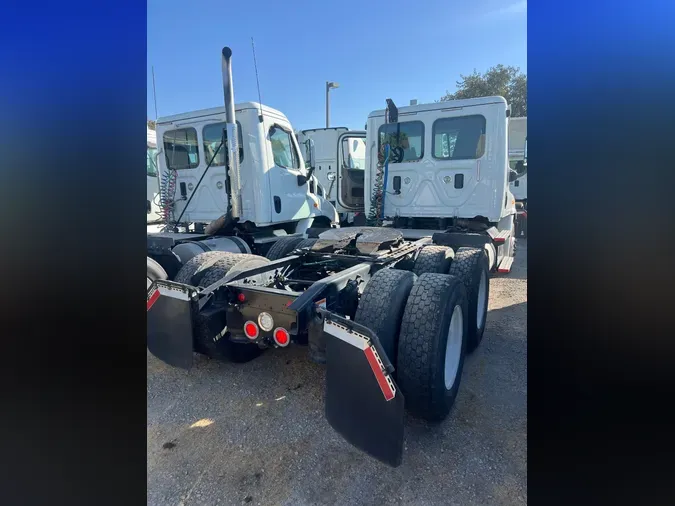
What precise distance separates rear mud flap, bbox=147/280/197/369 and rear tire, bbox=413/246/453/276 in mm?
2500

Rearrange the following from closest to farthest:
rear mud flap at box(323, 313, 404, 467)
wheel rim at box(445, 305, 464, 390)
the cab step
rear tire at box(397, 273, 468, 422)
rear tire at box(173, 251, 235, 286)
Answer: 1. rear mud flap at box(323, 313, 404, 467)
2. rear tire at box(397, 273, 468, 422)
3. wheel rim at box(445, 305, 464, 390)
4. rear tire at box(173, 251, 235, 286)
5. the cab step

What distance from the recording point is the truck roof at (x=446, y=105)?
5.70 metres

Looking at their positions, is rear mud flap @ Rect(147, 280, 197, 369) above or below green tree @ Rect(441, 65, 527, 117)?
below

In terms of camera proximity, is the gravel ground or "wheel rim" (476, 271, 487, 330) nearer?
the gravel ground

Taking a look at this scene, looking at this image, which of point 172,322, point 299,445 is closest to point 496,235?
point 299,445

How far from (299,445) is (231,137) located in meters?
4.13

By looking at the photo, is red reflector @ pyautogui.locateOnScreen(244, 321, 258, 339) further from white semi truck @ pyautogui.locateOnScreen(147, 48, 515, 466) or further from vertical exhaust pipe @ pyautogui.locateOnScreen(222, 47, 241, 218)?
vertical exhaust pipe @ pyautogui.locateOnScreen(222, 47, 241, 218)

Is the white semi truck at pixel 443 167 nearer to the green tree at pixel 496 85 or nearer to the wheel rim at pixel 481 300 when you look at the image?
the wheel rim at pixel 481 300

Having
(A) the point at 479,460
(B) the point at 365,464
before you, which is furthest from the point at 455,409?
(B) the point at 365,464

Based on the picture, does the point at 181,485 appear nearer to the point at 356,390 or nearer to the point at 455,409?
the point at 356,390

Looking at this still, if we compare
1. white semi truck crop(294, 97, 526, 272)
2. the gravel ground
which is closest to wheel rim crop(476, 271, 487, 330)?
the gravel ground

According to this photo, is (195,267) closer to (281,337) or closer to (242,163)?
(281,337)

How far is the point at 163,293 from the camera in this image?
9.51ft

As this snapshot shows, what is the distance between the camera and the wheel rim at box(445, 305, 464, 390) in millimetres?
3041
